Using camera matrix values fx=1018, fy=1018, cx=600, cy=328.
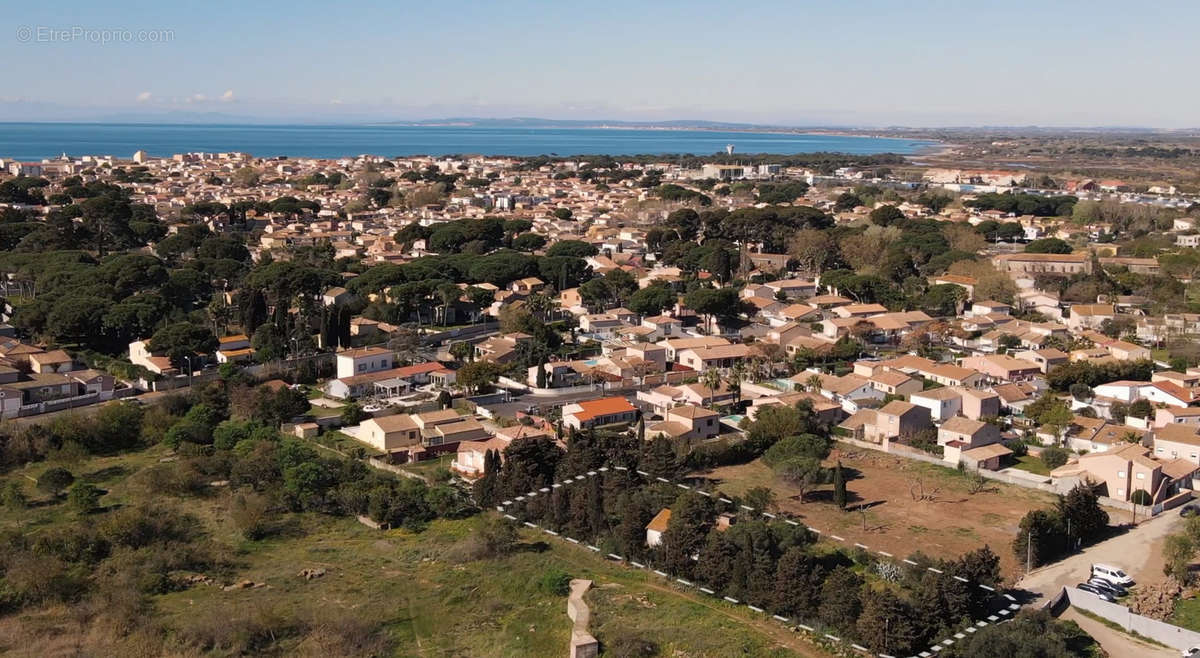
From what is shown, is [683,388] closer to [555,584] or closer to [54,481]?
[555,584]

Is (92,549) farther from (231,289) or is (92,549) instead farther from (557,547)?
(231,289)

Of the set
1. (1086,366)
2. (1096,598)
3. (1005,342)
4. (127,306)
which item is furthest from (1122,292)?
(127,306)

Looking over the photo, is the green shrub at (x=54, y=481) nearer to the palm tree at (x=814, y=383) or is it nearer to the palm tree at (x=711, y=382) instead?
the palm tree at (x=711, y=382)

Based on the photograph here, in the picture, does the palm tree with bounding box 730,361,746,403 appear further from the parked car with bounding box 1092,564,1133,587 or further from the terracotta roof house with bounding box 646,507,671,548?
the parked car with bounding box 1092,564,1133,587

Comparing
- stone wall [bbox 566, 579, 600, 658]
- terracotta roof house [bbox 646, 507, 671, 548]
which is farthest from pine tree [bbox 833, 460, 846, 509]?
stone wall [bbox 566, 579, 600, 658]

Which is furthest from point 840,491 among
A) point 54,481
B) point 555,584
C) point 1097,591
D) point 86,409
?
point 86,409

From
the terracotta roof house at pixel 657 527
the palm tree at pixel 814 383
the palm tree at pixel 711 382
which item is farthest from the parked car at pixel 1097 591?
the palm tree at pixel 711 382
